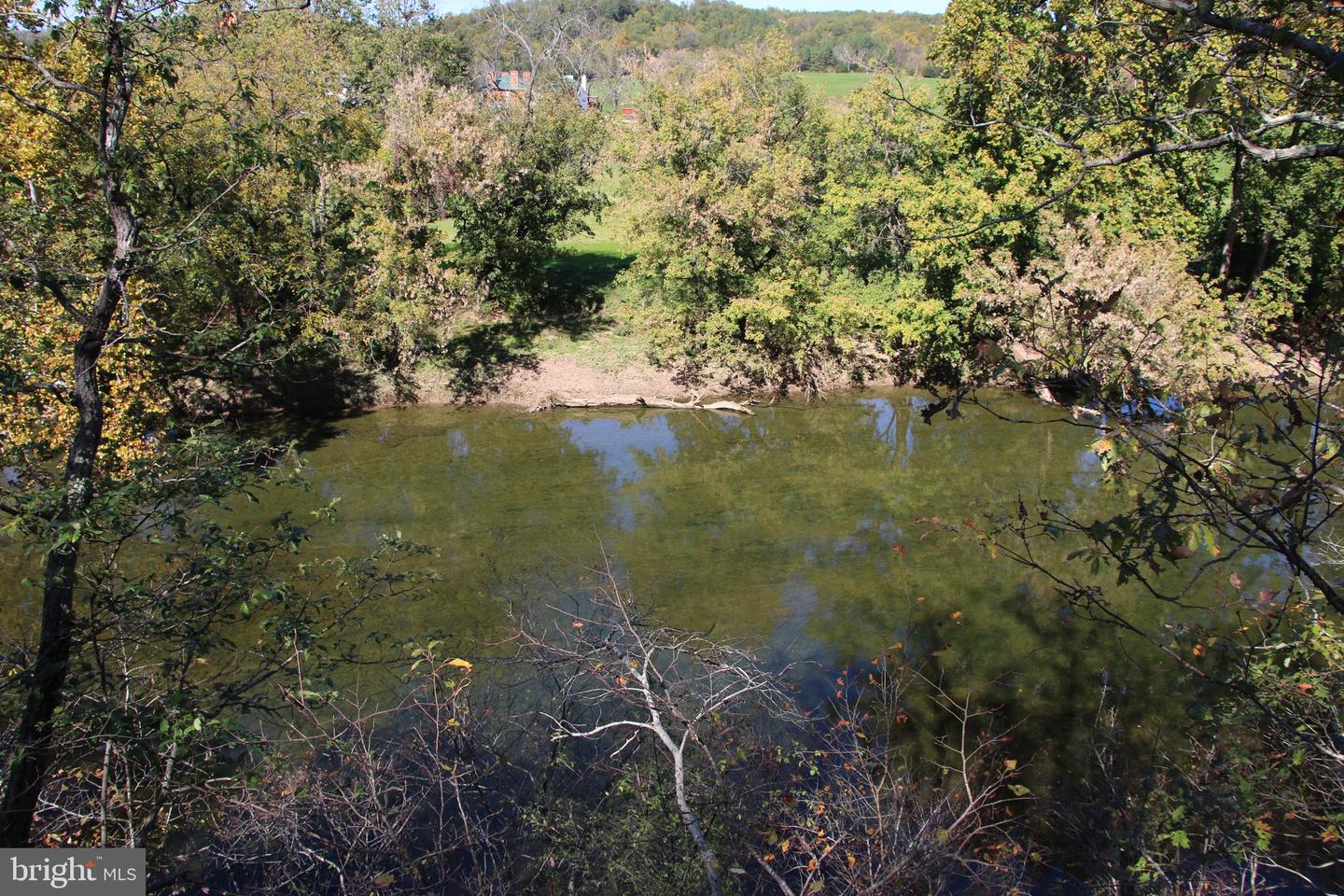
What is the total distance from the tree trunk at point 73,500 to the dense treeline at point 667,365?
42mm

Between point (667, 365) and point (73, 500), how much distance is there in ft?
63.8

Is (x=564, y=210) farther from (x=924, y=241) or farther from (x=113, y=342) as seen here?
(x=113, y=342)

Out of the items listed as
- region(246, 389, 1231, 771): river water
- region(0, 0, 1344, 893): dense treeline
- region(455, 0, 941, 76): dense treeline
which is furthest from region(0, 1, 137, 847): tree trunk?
region(455, 0, 941, 76): dense treeline

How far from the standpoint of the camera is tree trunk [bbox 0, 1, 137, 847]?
17.0ft

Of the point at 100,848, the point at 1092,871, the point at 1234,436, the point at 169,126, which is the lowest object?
the point at 1092,871

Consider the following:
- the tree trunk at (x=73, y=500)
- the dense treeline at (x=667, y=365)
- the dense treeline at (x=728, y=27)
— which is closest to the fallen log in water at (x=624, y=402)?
the dense treeline at (x=667, y=365)

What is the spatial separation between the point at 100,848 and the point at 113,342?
123 inches

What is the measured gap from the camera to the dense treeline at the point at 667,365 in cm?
452

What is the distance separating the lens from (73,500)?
5402mm

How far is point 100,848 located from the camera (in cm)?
530

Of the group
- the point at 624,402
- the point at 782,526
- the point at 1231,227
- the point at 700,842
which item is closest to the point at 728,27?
the point at 1231,227

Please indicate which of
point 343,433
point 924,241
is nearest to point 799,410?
point 924,241

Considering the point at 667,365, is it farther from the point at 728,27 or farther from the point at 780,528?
the point at 728,27

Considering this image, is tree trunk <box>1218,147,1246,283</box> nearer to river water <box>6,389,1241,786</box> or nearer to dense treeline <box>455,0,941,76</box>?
river water <box>6,389,1241,786</box>
